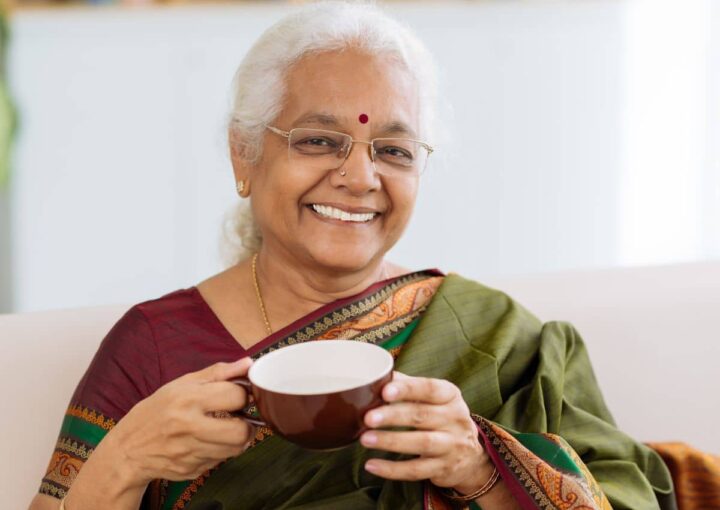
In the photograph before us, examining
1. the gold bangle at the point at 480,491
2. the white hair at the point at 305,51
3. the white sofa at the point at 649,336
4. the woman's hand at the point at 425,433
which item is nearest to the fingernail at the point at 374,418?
the woman's hand at the point at 425,433

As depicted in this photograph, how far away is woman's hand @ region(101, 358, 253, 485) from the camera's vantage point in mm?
1189

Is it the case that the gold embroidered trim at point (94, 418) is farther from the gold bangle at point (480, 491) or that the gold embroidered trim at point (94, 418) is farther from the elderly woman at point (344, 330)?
the gold bangle at point (480, 491)

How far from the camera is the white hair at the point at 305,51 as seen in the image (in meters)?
1.64

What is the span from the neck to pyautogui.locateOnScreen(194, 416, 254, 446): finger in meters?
0.51

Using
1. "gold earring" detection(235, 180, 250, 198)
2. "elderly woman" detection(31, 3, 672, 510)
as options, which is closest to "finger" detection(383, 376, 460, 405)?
"elderly woman" detection(31, 3, 672, 510)

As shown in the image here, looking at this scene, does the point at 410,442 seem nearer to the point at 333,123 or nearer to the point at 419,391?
the point at 419,391

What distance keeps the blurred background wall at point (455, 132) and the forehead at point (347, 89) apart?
2671 millimetres

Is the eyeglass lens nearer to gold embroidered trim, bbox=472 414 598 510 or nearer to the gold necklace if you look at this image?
the gold necklace

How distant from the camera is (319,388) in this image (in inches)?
49.3

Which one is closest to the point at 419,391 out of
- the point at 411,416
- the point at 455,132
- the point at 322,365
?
the point at 411,416

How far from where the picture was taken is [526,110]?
4516mm

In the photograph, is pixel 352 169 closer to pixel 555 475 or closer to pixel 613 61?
pixel 555 475

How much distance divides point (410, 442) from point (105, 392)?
0.58 metres

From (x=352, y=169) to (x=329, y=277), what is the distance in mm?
212
